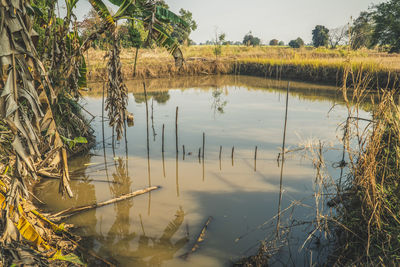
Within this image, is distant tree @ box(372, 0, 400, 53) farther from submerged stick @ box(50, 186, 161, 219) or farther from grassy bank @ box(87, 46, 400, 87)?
submerged stick @ box(50, 186, 161, 219)

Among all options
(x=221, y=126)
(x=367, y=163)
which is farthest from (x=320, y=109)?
(x=367, y=163)

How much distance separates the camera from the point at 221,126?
291 inches

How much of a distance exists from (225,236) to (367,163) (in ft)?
5.13

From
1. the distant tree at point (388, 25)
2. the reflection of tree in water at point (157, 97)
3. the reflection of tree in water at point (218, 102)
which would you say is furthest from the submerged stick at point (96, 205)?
the distant tree at point (388, 25)

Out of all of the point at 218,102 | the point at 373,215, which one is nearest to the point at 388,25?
the point at 218,102

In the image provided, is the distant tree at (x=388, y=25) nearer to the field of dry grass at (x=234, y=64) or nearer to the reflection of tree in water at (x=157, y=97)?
the field of dry grass at (x=234, y=64)

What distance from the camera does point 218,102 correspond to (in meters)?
10.5

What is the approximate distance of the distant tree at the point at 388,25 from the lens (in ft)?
55.6

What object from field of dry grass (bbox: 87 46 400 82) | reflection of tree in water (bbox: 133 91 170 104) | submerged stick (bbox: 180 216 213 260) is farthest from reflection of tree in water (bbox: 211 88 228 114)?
submerged stick (bbox: 180 216 213 260)

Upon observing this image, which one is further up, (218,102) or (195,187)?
(218,102)

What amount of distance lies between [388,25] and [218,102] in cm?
1340

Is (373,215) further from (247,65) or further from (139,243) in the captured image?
(247,65)

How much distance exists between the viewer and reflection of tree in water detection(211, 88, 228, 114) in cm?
942

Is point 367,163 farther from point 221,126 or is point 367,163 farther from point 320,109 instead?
point 320,109
